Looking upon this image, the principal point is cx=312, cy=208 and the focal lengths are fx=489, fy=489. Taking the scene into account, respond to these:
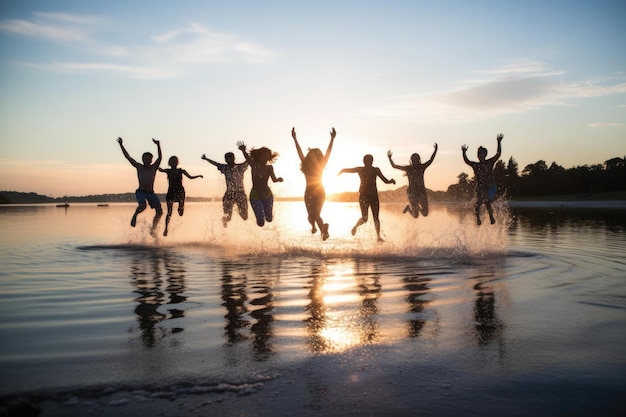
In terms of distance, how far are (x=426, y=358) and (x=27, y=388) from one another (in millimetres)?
3364

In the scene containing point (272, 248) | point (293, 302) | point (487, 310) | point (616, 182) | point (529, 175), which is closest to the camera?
point (487, 310)

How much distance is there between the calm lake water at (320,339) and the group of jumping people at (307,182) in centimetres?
329

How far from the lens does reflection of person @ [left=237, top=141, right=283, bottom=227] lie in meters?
14.6

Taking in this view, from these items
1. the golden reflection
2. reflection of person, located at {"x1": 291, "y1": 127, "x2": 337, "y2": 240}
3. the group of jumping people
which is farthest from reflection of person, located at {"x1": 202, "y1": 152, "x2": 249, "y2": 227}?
the golden reflection

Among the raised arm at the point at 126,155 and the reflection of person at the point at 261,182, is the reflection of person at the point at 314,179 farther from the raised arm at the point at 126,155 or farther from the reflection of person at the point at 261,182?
the raised arm at the point at 126,155

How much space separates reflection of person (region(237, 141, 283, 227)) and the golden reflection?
14.3ft

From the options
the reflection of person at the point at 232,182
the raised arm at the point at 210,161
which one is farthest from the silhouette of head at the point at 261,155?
the raised arm at the point at 210,161

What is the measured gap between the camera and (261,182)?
14.6 m

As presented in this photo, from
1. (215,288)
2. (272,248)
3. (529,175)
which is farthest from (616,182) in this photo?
(215,288)

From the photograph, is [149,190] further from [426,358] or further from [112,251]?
[426,358]

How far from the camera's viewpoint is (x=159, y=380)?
13.0 ft

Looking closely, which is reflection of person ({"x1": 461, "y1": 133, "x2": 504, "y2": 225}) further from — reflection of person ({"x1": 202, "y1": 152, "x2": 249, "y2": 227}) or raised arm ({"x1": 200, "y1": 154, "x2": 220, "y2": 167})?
raised arm ({"x1": 200, "y1": 154, "x2": 220, "y2": 167})

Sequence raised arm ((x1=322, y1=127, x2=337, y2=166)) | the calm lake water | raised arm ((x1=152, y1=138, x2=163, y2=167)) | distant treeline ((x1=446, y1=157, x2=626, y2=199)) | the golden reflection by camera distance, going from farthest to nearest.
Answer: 1. distant treeline ((x1=446, y1=157, x2=626, y2=199))
2. raised arm ((x1=152, y1=138, x2=163, y2=167))
3. raised arm ((x1=322, y1=127, x2=337, y2=166))
4. the golden reflection
5. the calm lake water

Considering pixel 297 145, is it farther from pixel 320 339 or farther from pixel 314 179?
pixel 320 339
